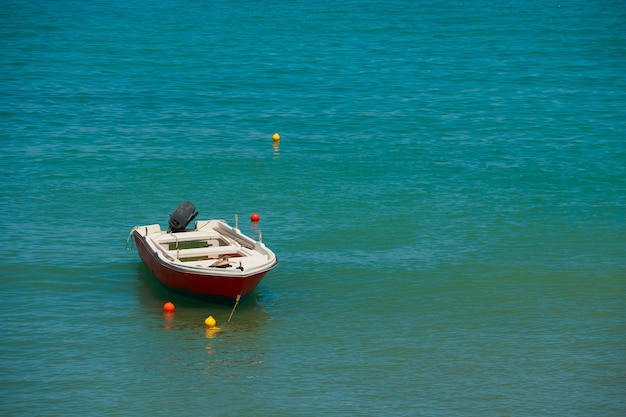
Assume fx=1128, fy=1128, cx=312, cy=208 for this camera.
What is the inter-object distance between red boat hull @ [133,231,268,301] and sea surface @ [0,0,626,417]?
608mm

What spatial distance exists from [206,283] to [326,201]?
44.2ft

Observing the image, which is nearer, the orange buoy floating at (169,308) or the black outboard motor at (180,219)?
the orange buoy floating at (169,308)

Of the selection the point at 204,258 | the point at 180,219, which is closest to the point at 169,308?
the point at 204,258

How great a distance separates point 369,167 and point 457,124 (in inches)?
349

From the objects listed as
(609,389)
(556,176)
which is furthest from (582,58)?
(609,389)

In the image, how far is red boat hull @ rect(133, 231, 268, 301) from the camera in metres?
30.7

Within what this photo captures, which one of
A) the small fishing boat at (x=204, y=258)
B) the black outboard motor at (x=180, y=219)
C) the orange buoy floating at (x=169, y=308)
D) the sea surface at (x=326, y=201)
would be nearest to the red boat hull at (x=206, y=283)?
the small fishing boat at (x=204, y=258)

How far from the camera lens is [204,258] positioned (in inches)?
1323

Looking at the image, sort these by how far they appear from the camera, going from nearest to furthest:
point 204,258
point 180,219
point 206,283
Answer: point 206,283 < point 204,258 < point 180,219

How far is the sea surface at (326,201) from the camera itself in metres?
28.2

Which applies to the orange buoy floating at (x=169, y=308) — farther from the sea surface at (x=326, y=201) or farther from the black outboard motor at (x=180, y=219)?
the black outboard motor at (x=180, y=219)

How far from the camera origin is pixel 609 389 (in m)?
27.5

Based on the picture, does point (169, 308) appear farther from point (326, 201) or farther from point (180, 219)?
point (326, 201)

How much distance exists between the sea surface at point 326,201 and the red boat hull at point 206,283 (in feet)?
2.00
